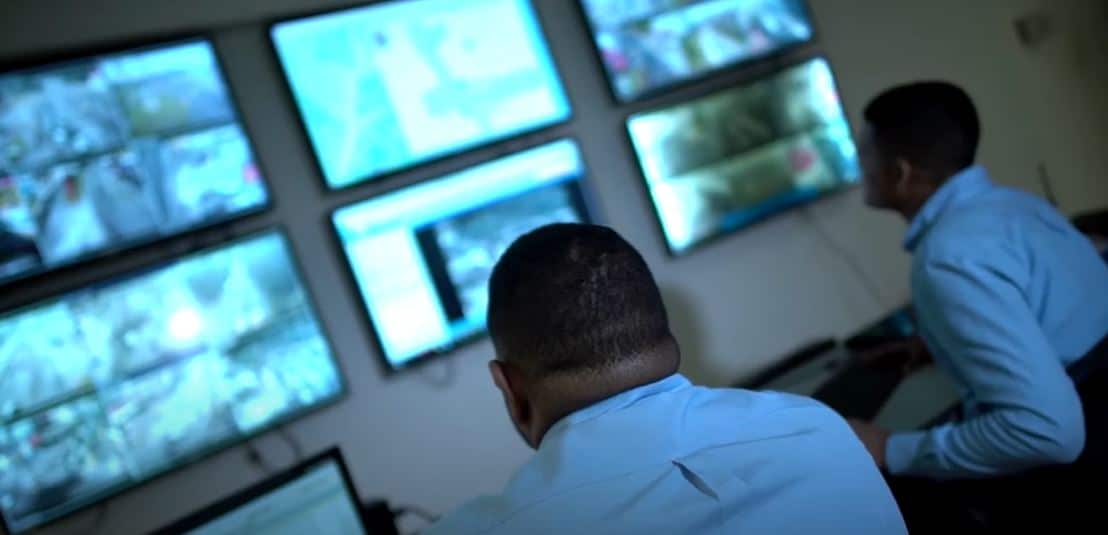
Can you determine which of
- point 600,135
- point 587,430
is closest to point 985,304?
point 587,430

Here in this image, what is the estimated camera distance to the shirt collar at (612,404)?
74cm

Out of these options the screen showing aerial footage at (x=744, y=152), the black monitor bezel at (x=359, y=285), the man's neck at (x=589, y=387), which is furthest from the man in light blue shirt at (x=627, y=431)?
the screen showing aerial footage at (x=744, y=152)

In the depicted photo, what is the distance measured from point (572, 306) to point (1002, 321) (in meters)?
0.76

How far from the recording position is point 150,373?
1.27 m

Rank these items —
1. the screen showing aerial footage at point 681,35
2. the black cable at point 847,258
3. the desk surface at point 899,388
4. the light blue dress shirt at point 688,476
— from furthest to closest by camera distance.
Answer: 1. the black cable at point 847,258
2. the screen showing aerial footage at point 681,35
3. the desk surface at point 899,388
4. the light blue dress shirt at point 688,476

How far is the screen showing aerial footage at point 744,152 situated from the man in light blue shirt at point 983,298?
456 millimetres

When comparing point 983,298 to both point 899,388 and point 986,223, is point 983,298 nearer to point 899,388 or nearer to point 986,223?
point 986,223

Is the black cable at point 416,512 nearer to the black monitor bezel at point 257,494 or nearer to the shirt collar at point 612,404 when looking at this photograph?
the black monitor bezel at point 257,494

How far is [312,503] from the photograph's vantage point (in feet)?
3.69

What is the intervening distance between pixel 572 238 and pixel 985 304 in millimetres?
731

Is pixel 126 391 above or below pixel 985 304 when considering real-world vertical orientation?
above

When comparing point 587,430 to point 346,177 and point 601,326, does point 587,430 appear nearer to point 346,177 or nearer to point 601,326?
point 601,326

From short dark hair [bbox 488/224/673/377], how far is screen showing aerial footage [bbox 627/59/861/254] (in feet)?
3.14

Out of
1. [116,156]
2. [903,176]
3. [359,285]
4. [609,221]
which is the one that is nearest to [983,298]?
[903,176]
